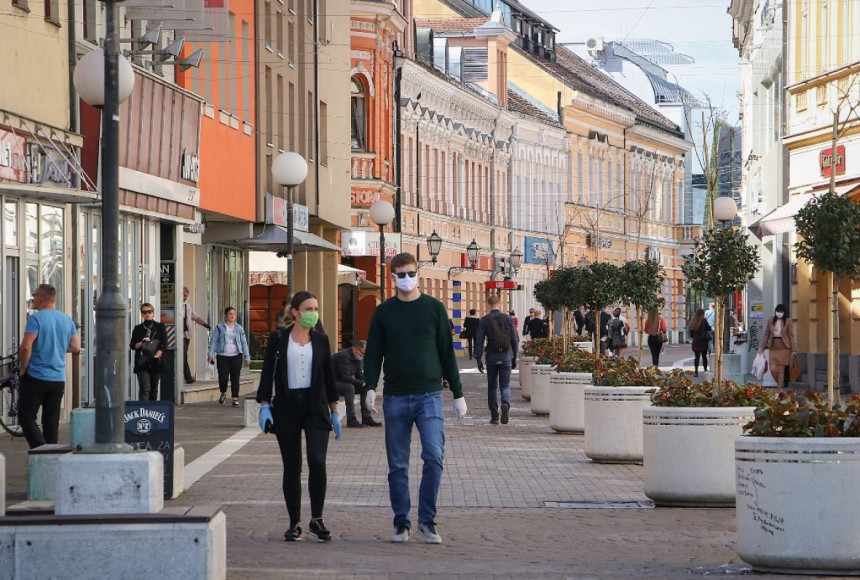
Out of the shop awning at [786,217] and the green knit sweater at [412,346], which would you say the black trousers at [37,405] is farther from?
the shop awning at [786,217]

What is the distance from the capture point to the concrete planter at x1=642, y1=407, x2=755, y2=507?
13812 millimetres

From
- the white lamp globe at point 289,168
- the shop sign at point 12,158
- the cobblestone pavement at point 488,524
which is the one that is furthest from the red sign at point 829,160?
the shop sign at point 12,158

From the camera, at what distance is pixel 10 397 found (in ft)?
75.1

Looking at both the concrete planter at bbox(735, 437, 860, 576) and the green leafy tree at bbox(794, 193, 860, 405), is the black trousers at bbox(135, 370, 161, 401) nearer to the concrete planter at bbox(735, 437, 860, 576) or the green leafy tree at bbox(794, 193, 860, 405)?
the green leafy tree at bbox(794, 193, 860, 405)

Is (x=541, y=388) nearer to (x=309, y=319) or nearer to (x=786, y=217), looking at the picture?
(x=786, y=217)

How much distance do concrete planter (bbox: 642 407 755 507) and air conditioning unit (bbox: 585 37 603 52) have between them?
327 feet

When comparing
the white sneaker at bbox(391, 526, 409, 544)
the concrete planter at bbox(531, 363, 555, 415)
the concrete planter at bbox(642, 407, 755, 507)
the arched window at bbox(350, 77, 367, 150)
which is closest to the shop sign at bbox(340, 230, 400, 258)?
the arched window at bbox(350, 77, 367, 150)

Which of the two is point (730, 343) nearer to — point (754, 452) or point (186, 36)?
Result: point (186, 36)

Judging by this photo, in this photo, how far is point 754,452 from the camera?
1027 centimetres

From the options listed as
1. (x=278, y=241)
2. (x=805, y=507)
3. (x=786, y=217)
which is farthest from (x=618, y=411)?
(x=278, y=241)

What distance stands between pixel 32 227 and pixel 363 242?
33710 millimetres

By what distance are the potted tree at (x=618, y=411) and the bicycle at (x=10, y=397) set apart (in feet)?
19.7

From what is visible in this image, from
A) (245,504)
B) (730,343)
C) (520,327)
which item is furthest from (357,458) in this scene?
(520,327)

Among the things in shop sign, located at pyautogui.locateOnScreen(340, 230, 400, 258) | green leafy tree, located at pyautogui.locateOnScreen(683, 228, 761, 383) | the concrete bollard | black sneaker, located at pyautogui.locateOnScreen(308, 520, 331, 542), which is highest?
shop sign, located at pyautogui.locateOnScreen(340, 230, 400, 258)
